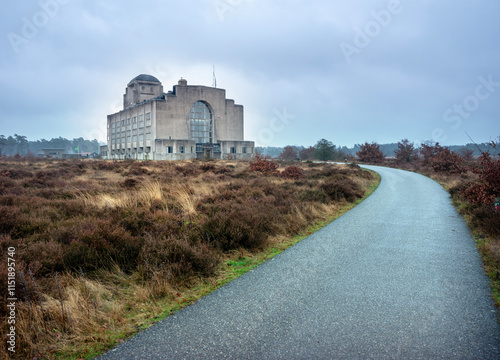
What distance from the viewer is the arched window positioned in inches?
2928

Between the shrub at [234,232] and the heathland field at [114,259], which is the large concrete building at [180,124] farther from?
the shrub at [234,232]

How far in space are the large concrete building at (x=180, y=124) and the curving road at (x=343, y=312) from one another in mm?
61081

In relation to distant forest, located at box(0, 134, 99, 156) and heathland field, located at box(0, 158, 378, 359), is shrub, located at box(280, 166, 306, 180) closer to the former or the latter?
heathland field, located at box(0, 158, 378, 359)

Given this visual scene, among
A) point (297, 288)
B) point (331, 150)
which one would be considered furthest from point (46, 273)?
point (331, 150)

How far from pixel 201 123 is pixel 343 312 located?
74844 mm

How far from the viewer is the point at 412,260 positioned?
5.80 metres

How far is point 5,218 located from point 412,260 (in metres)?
8.49

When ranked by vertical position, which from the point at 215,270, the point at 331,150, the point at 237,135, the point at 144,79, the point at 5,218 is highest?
the point at 144,79

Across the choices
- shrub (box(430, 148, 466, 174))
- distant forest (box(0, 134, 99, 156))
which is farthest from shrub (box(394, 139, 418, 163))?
distant forest (box(0, 134, 99, 156))

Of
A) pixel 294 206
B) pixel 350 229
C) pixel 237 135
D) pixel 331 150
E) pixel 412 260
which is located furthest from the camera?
pixel 237 135

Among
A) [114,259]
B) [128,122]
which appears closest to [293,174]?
[114,259]

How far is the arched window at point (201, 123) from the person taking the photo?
74375mm

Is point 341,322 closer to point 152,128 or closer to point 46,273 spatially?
point 46,273

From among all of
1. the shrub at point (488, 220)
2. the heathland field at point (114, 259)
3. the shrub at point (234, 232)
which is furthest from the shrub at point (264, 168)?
the shrub at point (234, 232)
